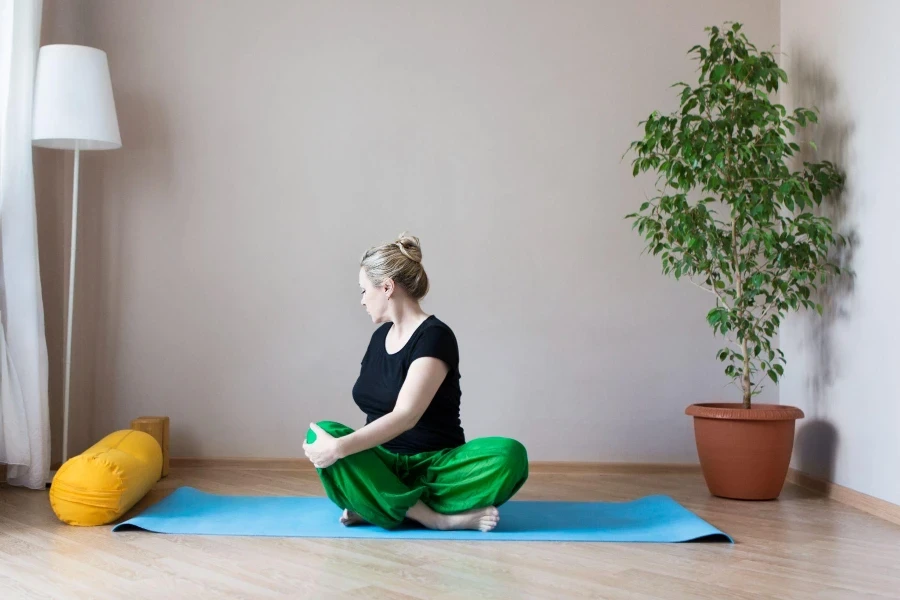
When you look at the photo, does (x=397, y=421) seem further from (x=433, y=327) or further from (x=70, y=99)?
(x=70, y=99)

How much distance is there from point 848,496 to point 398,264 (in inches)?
70.9

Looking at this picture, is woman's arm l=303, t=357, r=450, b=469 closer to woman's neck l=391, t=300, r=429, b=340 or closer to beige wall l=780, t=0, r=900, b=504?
woman's neck l=391, t=300, r=429, b=340

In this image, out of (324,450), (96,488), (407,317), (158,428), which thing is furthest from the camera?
(158,428)

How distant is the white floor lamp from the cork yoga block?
0.89ft

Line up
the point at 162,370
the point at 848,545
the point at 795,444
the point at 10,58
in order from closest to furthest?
1. the point at 848,545
2. the point at 10,58
3. the point at 795,444
4. the point at 162,370

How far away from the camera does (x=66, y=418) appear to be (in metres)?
3.45

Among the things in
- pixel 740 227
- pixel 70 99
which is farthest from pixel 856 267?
pixel 70 99

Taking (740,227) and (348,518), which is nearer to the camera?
(348,518)

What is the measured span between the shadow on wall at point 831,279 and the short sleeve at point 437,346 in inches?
60.6

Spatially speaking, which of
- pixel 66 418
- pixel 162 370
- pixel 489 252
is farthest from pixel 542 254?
pixel 66 418

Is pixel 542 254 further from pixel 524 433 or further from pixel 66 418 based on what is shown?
pixel 66 418

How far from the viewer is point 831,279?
134 inches

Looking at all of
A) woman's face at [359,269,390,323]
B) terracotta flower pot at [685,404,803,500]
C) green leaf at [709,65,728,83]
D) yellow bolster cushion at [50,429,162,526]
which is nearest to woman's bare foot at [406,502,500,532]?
woman's face at [359,269,390,323]

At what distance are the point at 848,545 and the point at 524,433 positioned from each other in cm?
163
